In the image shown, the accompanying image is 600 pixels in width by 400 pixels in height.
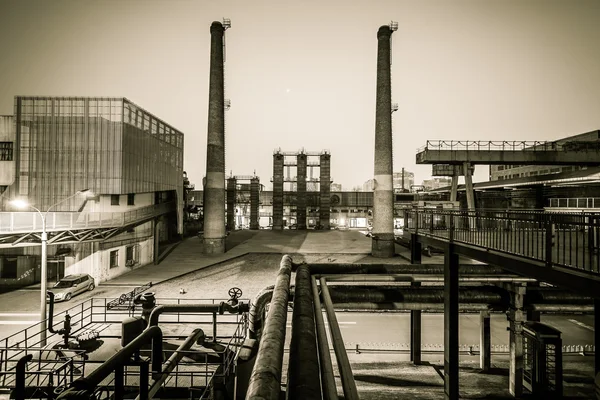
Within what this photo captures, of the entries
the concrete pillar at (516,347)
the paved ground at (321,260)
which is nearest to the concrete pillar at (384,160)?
the paved ground at (321,260)

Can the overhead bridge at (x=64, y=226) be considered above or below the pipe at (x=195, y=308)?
above

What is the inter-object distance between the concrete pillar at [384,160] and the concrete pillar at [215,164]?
43.2 ft

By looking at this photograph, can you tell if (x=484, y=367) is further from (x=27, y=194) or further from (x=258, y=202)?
(x=258, y=202)

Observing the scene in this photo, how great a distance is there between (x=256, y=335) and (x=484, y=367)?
389 inches

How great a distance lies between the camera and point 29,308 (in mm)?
18078

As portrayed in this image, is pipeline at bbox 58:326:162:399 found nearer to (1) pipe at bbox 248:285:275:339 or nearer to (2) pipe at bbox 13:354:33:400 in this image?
(2) pipe at bbox 13:354:33:400

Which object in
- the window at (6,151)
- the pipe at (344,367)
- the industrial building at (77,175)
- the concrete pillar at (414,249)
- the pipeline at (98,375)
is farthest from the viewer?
the window at (6,151)

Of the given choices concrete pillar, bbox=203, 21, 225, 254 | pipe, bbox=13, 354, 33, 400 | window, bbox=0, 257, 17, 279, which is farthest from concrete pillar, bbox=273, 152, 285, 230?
pipe, bbox=13, 354, 33, 400

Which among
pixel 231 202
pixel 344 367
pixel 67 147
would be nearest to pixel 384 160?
pixel 344 367

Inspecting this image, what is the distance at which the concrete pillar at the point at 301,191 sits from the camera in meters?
44.4


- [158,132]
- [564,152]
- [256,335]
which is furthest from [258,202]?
[256,335]

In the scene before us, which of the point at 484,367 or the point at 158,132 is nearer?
the point at 484,367

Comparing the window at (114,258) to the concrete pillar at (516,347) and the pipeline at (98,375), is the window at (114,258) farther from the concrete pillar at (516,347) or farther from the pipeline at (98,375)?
the concrete pillar at (516,347)

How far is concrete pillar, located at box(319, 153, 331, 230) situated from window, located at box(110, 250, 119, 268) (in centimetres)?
2562
